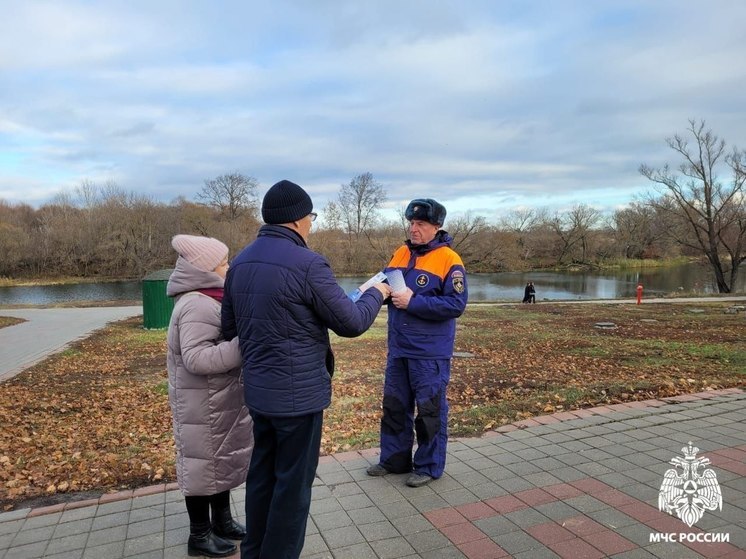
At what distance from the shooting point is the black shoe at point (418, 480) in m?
3.52

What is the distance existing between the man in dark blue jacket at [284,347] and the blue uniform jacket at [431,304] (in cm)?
102

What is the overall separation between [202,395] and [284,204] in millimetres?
1079

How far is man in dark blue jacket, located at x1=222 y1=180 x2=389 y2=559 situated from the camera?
7.52 ft

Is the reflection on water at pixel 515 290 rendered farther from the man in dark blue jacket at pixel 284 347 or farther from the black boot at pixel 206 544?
the man in dark blue jacket at pixel 284 347

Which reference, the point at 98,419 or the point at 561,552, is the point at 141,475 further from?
the point at 561,552

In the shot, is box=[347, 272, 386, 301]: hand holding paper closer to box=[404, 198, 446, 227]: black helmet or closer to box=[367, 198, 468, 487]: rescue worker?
box=[367, 198, 468, 487]: rescue worker

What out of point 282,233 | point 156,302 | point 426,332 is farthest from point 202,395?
point 156,302

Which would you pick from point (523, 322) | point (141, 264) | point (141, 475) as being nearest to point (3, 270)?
point (141, 264)

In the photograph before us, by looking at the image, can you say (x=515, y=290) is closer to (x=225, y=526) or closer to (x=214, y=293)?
(x=225, y=526)

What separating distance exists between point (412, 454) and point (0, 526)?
270 cm

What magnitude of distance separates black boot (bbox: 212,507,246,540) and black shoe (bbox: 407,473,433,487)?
1.15m

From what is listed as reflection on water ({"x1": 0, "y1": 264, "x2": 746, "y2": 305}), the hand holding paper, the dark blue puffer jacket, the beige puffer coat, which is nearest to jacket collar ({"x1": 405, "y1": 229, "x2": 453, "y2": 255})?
the hand holding paper

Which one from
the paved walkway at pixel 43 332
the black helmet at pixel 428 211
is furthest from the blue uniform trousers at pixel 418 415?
the paved walkway at pixel 43 332

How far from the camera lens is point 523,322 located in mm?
15445
